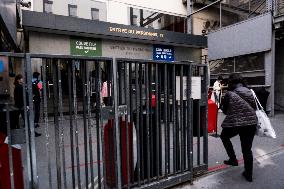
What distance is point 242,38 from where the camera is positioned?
1228 cm

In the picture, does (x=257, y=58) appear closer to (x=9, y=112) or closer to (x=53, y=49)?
(x=53, y=49)

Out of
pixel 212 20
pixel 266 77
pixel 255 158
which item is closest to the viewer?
pixel 255 158

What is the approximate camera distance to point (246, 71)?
12250mm

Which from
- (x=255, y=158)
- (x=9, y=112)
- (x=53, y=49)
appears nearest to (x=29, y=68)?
(x=9, y=112)

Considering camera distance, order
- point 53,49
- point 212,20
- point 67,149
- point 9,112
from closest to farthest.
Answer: point 9,112 → point 67,149 → point 53,49 → point 212,20

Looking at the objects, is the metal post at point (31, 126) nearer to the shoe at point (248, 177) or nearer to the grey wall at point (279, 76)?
the shoe at point (248, 177)

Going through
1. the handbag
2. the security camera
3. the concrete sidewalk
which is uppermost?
the security camera

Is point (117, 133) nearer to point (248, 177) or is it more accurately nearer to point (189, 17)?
point (248, 177)

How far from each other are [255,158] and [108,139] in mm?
3404

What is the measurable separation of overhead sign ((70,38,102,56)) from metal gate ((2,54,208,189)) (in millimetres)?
8684

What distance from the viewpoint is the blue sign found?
49.3 ft

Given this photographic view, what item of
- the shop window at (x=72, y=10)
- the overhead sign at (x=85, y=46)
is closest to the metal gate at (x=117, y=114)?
the overhead sign at (x=85, y=46)

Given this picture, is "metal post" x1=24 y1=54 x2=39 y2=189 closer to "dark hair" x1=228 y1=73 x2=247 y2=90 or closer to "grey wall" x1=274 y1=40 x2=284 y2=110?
"dark hair" x1=228 y1=73 x2=247 y2=90

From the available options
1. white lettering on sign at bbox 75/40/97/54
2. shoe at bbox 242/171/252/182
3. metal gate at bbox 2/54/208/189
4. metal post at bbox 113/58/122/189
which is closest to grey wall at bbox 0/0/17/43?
metal gate at bbox 2/54/208/189
